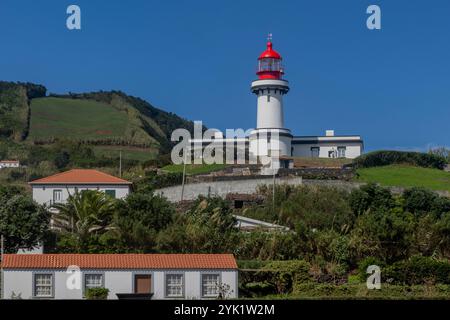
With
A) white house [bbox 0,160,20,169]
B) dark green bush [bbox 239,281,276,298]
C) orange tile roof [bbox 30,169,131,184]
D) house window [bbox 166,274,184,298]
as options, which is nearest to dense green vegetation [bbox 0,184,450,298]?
dark green bush [bbox 239,281,276,298]

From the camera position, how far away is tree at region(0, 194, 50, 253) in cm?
3534

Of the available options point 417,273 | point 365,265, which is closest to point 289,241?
point 365,265

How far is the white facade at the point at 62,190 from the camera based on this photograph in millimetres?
48844

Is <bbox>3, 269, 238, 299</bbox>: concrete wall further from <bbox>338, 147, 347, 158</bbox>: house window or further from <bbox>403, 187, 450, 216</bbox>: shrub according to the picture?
<bbox>338, 147, 347, 158</bbox>: house window

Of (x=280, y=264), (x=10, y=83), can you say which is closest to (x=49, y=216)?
(x=280, y=264)

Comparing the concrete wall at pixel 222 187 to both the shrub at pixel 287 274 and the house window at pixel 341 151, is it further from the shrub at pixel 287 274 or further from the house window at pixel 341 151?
the shrub at pixel 287 274

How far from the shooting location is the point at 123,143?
94.6 meters

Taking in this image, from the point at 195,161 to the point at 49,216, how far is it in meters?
28.4

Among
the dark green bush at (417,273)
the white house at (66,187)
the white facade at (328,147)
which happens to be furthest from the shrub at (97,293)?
the white facade at (328,147)

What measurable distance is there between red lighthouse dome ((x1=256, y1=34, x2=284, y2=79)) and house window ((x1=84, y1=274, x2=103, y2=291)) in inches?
1597

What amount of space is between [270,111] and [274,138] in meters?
2.32

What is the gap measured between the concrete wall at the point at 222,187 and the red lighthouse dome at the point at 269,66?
17010mm

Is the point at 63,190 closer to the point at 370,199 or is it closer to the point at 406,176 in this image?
the point at 370,199

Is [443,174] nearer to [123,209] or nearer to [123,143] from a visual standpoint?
[123,209]
